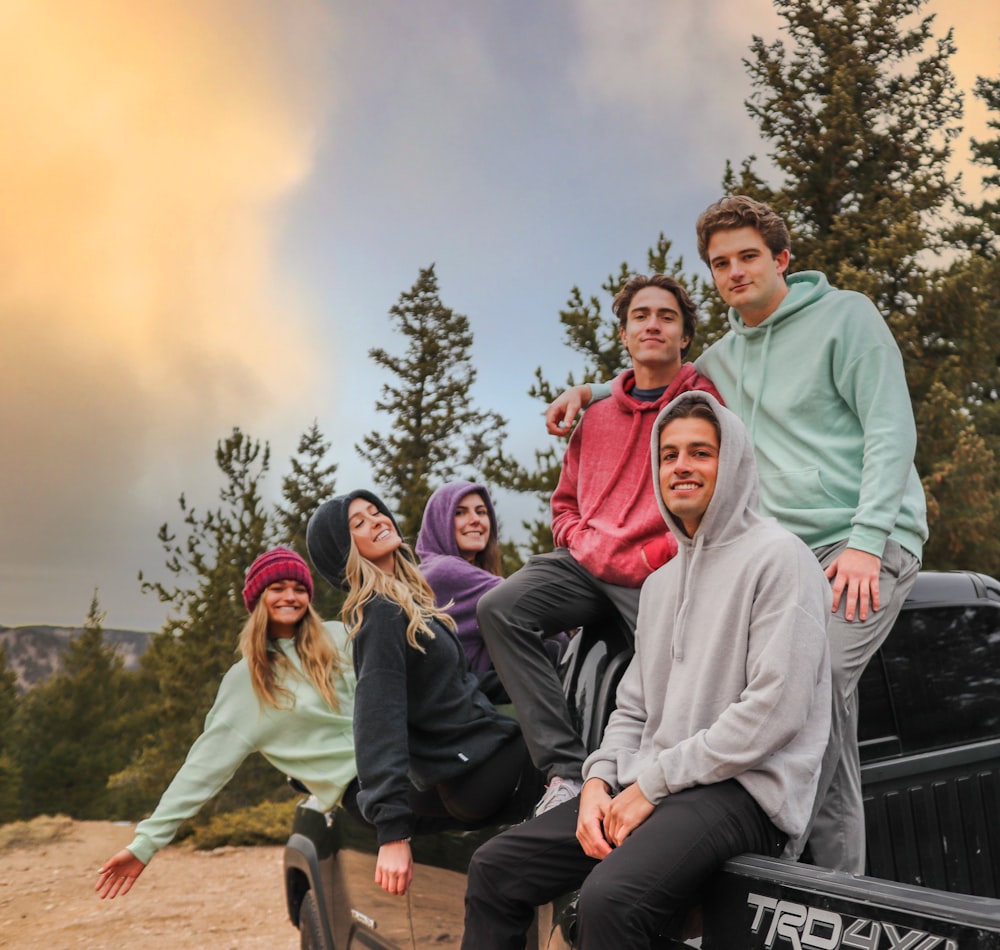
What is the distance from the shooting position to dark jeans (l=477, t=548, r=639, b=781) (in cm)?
280

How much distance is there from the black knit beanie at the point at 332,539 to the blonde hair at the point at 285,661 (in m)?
0.77

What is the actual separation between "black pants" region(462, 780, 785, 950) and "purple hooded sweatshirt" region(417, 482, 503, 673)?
132 centimetres

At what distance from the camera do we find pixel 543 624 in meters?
3.05

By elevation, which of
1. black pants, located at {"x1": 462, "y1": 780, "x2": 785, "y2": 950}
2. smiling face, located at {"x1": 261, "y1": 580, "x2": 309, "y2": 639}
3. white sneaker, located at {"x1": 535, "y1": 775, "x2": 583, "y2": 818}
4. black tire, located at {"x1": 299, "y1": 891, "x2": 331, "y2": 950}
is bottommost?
black tire, located at {"x1": 299, "y1": 891, "x2": 331, "y2": 950}

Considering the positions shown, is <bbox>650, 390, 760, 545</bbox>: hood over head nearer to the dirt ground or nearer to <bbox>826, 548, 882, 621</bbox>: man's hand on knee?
<bbox>826, 548, 882, 621</bbox>: man's hand on knee

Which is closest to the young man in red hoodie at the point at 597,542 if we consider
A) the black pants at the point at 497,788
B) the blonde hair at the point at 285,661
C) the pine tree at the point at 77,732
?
the black pants at the point at 497,788

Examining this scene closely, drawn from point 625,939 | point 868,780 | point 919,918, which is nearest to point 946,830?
point 868,780

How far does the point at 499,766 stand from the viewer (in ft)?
10.1

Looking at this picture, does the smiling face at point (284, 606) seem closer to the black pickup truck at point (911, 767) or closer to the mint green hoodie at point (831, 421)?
the black pickup truck at point (911, 767)

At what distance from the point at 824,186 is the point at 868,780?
49.1 feet

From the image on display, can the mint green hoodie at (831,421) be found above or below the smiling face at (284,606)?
above

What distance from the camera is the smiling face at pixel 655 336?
10.8 feet

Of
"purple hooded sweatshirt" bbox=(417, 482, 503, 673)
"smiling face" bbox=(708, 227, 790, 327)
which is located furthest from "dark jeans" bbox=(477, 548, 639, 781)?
"smiling face" bbox=(708, 227, 790, 327)

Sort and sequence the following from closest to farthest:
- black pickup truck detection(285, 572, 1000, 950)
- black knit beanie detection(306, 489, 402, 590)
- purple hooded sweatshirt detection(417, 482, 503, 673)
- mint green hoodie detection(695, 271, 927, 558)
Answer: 1. mint green hoodie detection(695, 271, 927, 558)
2. black pickup truck detection(285, 572, 1000, 950)
3. black knit beanie detection(306, 489, 402, 590)
4. purple hooded sweatshirt detection(417, 482, 503, 673)
